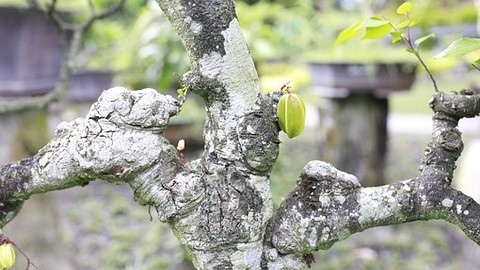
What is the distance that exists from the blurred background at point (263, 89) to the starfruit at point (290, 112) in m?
0.72

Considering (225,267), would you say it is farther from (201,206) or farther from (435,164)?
(435,164)

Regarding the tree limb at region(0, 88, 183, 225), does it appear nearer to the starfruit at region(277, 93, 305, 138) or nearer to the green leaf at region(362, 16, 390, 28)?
the starfruit at region(277, 93, 305, 138)

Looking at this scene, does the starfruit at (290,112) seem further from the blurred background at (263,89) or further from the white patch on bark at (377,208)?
the blurred background at (263,89)

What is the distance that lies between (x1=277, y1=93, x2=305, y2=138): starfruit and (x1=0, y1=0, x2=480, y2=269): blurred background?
716 mm

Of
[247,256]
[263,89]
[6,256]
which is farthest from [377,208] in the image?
[263,89]

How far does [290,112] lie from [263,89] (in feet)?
4.05

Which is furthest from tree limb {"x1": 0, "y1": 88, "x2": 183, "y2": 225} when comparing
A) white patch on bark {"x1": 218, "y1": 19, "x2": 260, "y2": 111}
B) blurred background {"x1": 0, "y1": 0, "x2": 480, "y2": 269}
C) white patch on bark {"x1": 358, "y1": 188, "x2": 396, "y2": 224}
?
blurred background {"x1": 0, "y1": 0, "x2": 480, "y2": 269}

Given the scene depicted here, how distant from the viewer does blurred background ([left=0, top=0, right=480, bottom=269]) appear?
157 cm

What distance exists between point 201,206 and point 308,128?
4276mm

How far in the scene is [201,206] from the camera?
48cm

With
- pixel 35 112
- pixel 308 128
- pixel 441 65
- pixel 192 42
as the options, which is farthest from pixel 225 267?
pixel 308 128

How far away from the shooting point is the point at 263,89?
1706mm

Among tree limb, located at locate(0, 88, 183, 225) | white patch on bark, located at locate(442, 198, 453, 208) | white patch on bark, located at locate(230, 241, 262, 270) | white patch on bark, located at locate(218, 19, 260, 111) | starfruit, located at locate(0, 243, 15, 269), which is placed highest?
white patch on bark, located at locate(218, 19, 260, 111)

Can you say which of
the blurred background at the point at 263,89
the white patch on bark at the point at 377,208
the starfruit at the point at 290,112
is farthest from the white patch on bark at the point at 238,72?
the blurred background at the point at 263,89
